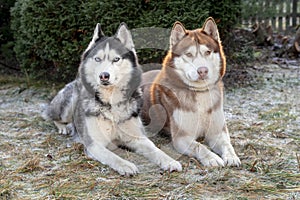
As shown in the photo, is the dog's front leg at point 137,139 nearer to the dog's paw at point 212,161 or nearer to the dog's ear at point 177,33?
the dog's paw at point 212,161

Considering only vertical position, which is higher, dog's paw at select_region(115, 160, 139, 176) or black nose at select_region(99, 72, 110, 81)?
black nose at select_region(99, 72, 110, 81)

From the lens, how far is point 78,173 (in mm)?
3129

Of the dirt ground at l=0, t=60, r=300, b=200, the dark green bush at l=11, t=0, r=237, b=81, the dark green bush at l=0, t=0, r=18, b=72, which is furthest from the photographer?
the dark green bush at l=0, t=0, r=18, b=72

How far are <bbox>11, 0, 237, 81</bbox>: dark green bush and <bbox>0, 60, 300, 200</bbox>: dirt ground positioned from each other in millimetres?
1072

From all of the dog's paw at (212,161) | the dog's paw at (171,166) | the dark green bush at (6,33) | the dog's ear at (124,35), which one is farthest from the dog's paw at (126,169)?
the dark green bush at (6,33)

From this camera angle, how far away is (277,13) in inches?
386

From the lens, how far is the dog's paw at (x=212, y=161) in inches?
123

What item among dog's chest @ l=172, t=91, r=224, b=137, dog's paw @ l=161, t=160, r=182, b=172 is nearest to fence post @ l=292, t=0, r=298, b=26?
dog's chest @ l=172, t=91, r=224, b=137

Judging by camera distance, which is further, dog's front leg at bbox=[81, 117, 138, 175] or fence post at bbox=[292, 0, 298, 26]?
fence post at bbox=[292, 0, 298, 26]

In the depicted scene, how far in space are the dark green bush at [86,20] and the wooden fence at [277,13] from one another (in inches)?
146

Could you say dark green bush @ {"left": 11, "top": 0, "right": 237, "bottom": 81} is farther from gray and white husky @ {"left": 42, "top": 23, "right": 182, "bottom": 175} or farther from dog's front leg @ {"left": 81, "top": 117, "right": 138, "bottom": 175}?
dog's front leg @ {"left": 81, "top": 117, "right": 138, "bottom": 175}

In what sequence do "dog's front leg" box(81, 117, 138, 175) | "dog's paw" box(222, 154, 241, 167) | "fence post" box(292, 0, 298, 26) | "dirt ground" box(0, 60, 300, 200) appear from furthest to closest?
"fence post" box(292, 0, 298, 26)
"dog's front leg" box(81, 117, 138, 175)
"dog's paw" box(222, 154, 241, 167)
"dirt ground" box(0, 60, 300, 200)

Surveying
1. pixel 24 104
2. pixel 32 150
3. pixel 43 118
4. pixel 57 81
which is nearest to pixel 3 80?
pixel 57 81

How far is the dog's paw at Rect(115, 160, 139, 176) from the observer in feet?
9.91
